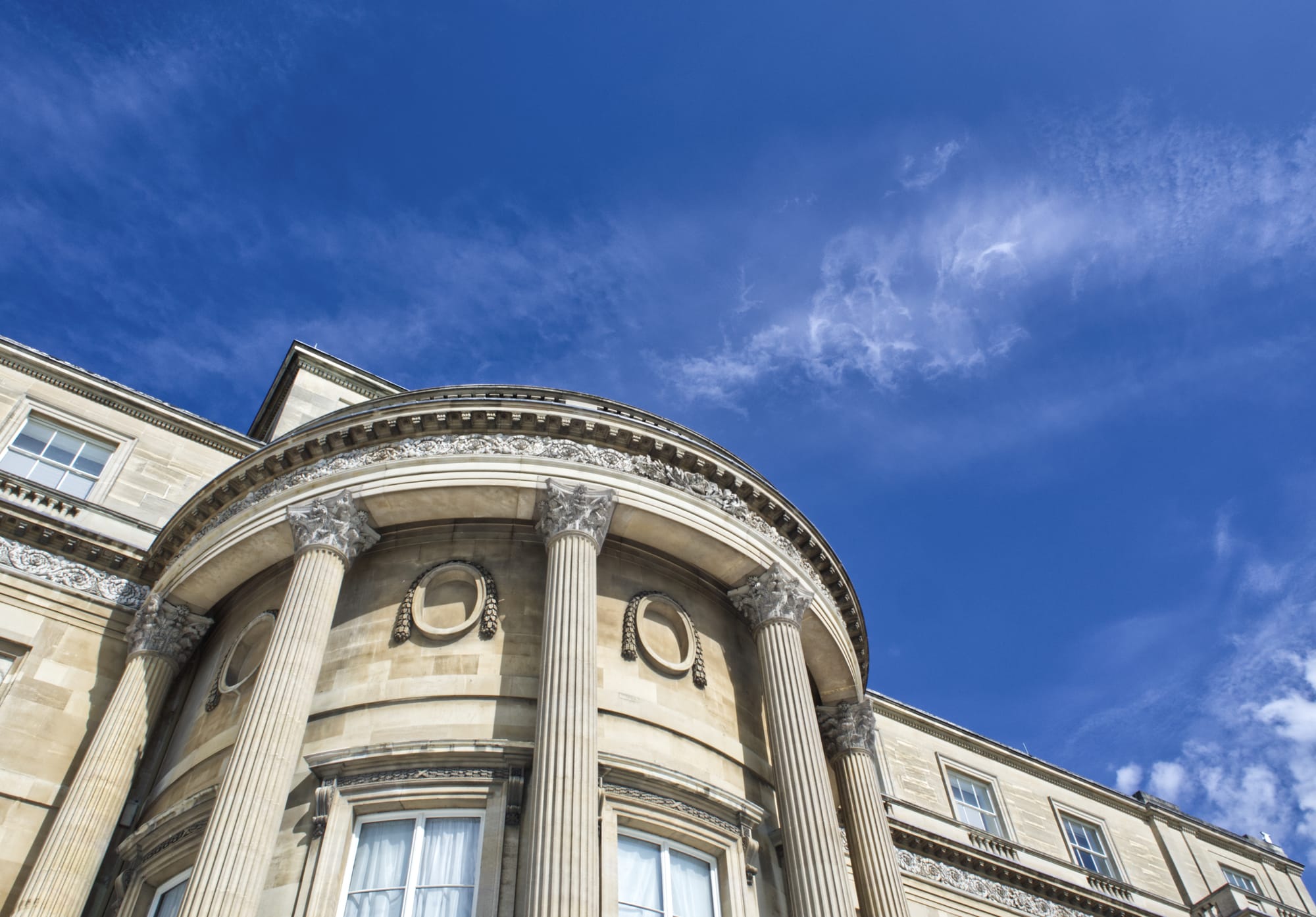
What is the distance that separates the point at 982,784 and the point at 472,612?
922 inches

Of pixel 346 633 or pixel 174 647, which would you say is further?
pixel 174 647

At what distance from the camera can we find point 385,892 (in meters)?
15.4

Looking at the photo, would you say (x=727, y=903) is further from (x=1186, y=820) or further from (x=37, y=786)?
(x=1186, y=820)

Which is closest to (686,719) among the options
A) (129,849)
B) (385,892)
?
(385,892)

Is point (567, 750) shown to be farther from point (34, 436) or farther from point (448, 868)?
point (34, 436)

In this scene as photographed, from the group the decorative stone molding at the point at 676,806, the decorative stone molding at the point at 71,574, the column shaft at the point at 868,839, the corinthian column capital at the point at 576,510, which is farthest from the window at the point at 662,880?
the decorative stone molding at the point at 71,574

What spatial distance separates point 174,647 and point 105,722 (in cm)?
204

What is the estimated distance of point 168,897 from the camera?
16969 millimetres

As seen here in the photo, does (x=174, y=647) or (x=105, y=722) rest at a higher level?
(x=174, y=647)

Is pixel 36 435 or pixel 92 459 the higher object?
pixel 36 435

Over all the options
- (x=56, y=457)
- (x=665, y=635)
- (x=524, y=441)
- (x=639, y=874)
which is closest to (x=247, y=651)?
(x=524, y=441)

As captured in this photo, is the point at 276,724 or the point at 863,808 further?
the point at 863,808

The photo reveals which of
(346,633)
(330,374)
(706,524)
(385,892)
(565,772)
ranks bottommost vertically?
(385,892)

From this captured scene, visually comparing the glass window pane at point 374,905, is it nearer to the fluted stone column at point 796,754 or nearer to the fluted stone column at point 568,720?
the fluted stone column at point 568,720
